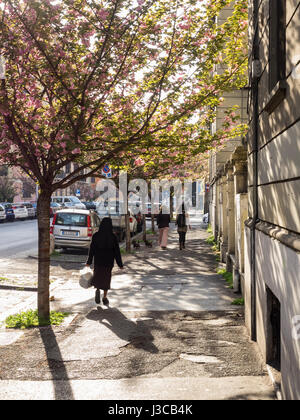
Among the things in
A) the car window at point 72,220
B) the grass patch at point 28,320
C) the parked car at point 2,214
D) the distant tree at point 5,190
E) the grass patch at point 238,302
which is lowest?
the grass patch at point 28,320

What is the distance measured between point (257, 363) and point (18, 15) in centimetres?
578

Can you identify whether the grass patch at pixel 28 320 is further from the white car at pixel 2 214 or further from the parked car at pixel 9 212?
the parked car at pixel 9 212

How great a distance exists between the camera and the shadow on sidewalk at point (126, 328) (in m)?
6.94

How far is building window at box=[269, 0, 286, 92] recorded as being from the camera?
504cm

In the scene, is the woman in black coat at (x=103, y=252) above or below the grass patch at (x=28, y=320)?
above

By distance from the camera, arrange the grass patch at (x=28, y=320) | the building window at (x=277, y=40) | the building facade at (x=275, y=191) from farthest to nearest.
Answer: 1. the grass patch at (x=28, y=320)
2. the building window at (x=277, y=40)
3. the building facade at (x=275, y=191)

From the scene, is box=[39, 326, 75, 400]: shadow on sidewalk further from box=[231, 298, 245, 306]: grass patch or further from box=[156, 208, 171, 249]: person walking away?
box=[156, 208, 171, 249]: person walking away

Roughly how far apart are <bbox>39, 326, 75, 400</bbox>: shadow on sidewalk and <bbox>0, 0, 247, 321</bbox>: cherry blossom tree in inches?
33.7

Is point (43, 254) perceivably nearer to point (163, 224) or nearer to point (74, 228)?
point (74, 228)

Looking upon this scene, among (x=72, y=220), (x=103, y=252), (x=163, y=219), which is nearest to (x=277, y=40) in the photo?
(x=103, y=252)

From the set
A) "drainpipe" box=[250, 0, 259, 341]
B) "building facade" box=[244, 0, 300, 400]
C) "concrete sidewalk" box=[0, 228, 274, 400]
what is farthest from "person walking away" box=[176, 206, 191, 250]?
"drainpipe" box=[250, 0, 259, 341]

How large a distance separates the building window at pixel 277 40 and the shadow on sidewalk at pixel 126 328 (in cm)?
376

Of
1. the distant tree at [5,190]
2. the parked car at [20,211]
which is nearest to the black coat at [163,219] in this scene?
the parked car at [20,211]

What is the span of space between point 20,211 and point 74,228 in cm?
2558
